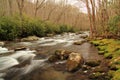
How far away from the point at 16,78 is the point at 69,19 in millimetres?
63885

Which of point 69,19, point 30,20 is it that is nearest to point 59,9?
point 69,19

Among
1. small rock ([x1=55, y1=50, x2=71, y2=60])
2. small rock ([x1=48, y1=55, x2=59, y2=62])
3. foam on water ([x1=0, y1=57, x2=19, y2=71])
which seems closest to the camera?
foam on water ([x1=0, y1=57, x2=19, y2=71])

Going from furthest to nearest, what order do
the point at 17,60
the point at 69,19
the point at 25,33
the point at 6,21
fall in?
the point at 69,19 → the point at 25,33 → the point at 6,21 → the point at 17,60

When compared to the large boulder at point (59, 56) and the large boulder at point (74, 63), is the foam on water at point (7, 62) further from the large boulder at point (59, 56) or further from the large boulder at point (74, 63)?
the large boulder at point (74, 63)

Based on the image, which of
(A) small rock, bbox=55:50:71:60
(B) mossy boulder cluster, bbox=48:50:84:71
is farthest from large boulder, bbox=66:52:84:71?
(A) small rock, bbox=55:50:71:60

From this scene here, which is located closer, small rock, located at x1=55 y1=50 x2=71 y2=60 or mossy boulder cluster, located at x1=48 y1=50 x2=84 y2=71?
mossy boulder cluster, located at x1=48 y1=50 x2=84 y2=71

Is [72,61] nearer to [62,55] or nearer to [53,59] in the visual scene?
[53,59]

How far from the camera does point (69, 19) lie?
237 feet

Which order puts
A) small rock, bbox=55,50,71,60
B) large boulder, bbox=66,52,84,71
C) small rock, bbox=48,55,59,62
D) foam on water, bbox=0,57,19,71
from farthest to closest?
1. small rock, bbox=55,50,71,60
2. small rock, bbox=48,55,59,62
3. foam on water, bbox=0,57,19,71
4. large boulder, bbox=66,52,84,71

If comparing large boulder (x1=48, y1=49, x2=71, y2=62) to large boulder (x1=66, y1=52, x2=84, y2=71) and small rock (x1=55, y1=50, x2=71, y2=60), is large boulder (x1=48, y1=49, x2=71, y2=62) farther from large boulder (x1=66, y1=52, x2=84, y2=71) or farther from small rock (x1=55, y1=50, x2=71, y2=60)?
large boulder (x1=66, y1=52, x2=84, y2=71)

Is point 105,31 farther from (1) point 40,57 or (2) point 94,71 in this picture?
(2) point 94,71

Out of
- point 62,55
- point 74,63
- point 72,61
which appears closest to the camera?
point 74,63

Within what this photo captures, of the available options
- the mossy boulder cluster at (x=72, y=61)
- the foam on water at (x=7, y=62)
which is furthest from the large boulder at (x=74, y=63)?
the foam on water at (x=7, y=62)

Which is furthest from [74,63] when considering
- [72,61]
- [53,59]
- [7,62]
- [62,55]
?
[7,62]
